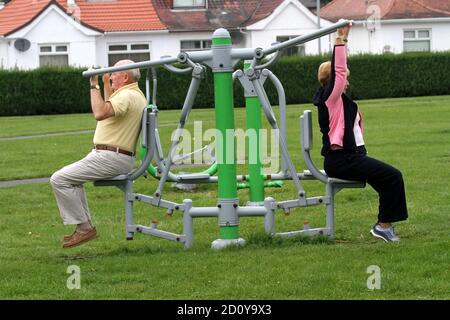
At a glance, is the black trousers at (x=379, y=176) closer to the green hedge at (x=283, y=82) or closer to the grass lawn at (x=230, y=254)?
the grass lawn at (x=230, y=254)

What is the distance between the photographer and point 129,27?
54188 mm

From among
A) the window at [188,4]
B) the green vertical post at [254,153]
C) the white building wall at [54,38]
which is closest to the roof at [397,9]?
the window at [188,4]

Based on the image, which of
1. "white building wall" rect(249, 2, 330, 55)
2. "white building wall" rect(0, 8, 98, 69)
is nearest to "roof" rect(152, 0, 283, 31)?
"white building wall" rect(249, 2, 330, 55)

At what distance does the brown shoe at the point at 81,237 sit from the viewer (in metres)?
10.2

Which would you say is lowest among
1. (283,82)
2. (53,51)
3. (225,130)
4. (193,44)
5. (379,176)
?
(379,176)

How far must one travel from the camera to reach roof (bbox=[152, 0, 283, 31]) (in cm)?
5488

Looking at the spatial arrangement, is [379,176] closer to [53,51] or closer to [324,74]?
[324,74]

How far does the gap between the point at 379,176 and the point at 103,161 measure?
2.43 metres

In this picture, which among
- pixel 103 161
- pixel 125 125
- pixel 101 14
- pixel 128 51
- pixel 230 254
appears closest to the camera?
pixel 230 254

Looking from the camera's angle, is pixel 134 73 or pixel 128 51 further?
pixel 128 51

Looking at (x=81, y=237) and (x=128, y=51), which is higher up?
(x=128, y=51)

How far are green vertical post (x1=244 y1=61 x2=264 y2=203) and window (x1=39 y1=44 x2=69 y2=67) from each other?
42634 mm

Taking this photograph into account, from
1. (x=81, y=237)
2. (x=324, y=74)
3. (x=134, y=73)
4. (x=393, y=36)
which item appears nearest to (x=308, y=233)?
(x=324, y=74)
